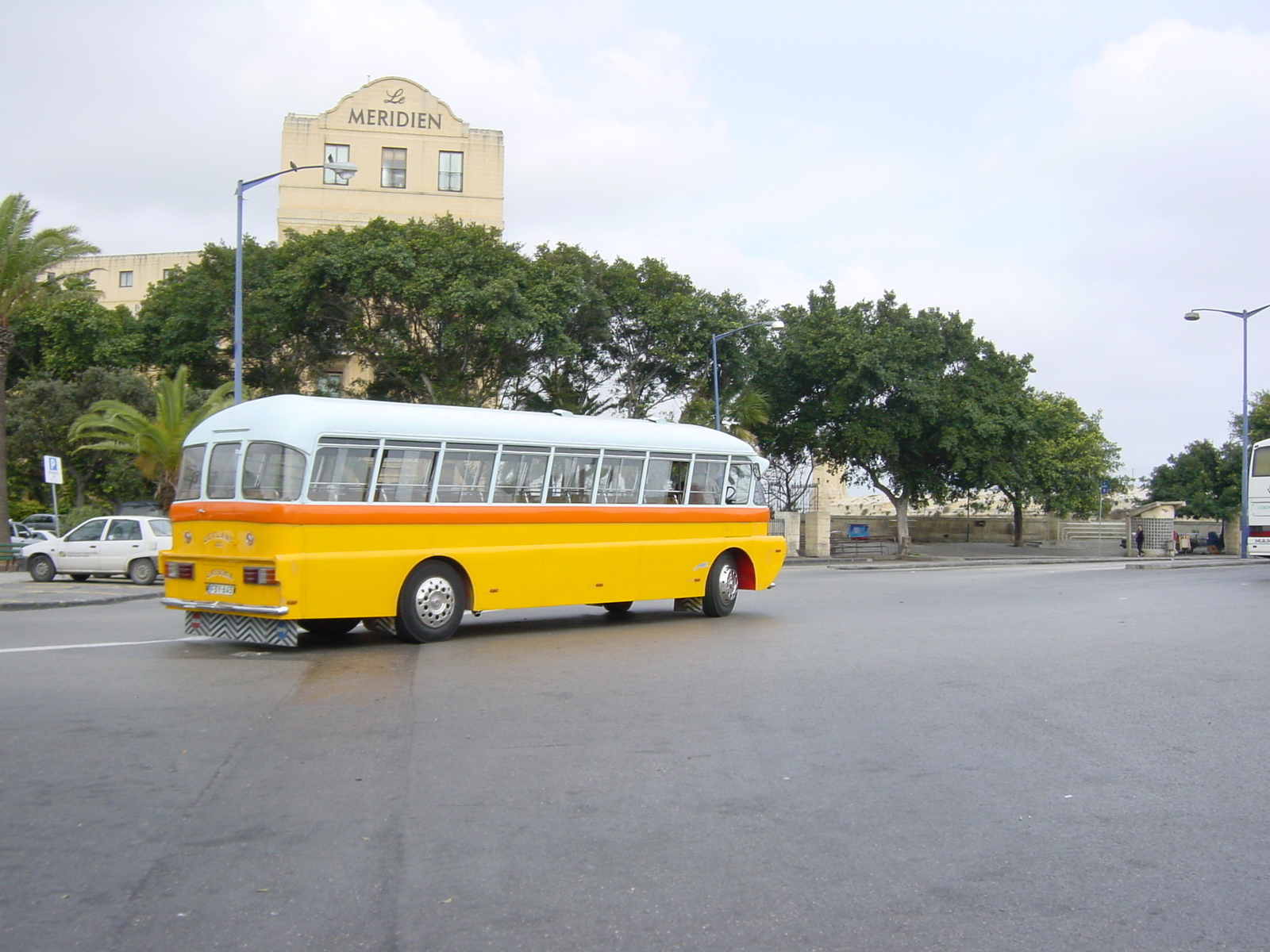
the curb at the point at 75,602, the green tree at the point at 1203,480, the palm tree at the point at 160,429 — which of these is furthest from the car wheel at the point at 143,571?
the green tree at the point at 1203,480

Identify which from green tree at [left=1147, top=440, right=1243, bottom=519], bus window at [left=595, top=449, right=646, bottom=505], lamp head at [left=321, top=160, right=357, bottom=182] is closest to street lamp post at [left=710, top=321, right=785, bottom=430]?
lamp head at [left=321, top=160, right=357, bottom=182]

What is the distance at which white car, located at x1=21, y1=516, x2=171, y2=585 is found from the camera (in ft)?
80.9

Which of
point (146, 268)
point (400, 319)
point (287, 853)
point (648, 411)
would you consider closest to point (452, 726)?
point (287, 853)

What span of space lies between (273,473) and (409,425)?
164 cm

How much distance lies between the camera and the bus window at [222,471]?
12.1 metres

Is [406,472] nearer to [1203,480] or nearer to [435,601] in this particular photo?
[435,601]

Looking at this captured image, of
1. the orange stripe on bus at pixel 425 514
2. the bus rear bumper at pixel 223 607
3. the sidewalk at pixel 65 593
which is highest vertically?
the orange stripe on bus at pixel 425 514

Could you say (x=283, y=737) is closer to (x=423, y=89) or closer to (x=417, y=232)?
(x=417, y=232)

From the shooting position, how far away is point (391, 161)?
51875mm

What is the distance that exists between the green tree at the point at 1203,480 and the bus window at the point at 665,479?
53.3 m

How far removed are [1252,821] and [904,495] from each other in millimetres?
44923

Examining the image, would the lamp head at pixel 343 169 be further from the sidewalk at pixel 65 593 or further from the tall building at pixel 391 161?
the tall building at pixel 391 161

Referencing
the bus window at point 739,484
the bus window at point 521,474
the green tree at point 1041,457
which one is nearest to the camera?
the bus window at point 521,474

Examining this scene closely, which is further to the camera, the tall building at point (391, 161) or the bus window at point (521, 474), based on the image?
the tall building at point (391, 161)
